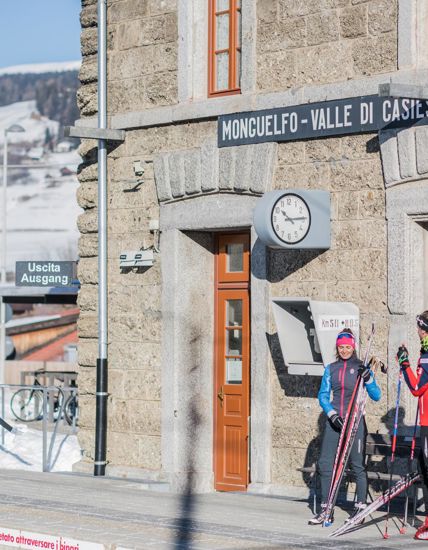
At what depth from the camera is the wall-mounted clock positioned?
41.2 ft

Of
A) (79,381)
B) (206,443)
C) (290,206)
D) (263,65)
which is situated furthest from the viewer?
(79,381)

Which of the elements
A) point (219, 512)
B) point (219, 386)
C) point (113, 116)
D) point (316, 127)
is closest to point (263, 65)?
point (316, 127)

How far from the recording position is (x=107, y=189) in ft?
49.7

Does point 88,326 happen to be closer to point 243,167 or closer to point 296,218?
point 243,167

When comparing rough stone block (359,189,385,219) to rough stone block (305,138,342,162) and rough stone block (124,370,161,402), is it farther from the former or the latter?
rough stone block (124,370,161,402)

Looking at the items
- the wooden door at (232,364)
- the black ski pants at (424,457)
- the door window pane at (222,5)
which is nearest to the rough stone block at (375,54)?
the door window pane at (222,5)

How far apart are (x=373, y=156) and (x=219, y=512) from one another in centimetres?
346

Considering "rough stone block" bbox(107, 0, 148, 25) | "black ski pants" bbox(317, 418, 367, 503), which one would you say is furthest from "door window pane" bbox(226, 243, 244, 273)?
"black ski pants" bbox(317, 418, 367, 503)

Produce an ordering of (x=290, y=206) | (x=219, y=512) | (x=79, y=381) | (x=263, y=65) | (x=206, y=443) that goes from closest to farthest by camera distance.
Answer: (x=219, y=512) < (x=290, y=206) < (x=263, y=65) < (x=206, y=443) < (x=79, y=381)

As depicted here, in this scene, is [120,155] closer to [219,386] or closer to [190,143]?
[190,143]

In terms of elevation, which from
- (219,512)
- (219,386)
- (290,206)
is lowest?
(219,512)

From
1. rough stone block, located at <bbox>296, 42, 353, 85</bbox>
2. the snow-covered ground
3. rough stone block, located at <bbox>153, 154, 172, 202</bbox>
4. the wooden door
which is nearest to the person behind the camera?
rough stone block, located at <bbox>296, 42, 353, 85</bbox>

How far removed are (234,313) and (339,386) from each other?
327 centimetres

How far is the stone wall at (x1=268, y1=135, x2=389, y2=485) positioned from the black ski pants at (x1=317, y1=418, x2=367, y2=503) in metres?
1.17
